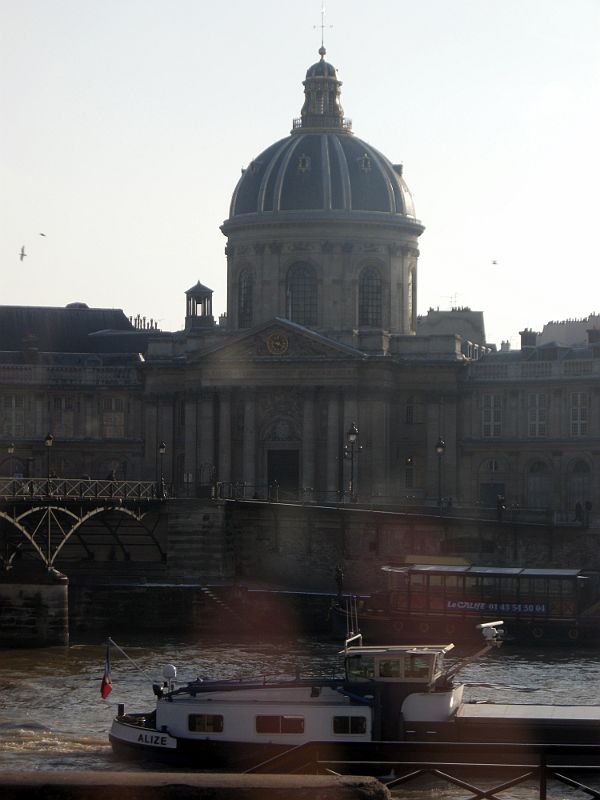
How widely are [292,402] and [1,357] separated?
2322 centimetres

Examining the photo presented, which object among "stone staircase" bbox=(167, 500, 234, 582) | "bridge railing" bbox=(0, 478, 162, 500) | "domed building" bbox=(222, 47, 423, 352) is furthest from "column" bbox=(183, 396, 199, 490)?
"stone staircase" bbox=(167, 500, 234, 582)

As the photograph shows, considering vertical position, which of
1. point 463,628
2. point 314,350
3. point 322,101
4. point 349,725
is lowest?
point 349,725

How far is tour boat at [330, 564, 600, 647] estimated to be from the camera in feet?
232

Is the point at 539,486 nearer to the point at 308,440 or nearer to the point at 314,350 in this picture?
the point at 308,440

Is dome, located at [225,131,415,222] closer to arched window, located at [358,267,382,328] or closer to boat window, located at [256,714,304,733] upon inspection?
arched window, located at [358,267,382,328]

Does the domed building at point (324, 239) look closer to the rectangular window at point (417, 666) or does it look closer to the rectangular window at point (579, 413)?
the rectangular window at point (579, 413)

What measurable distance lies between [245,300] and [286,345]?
10.5 m

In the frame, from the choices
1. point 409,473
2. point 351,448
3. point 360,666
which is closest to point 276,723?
point 360,666

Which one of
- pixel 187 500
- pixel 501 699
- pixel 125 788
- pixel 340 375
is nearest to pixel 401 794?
pixel 501 699

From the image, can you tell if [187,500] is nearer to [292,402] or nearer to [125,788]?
[292,402]

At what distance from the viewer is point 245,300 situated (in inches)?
4537

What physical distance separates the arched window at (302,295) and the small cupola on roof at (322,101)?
10281 millimetres

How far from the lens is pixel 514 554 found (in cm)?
8625

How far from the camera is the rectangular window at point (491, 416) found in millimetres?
109188
